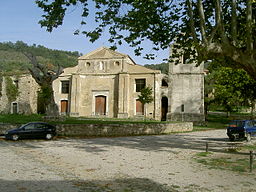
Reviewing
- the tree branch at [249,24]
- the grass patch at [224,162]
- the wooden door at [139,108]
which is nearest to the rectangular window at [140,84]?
the wooden door at [139,108]

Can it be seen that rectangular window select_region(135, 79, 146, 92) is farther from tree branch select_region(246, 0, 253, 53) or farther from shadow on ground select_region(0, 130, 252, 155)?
tree branch select_region(246, 0, 253, 53)

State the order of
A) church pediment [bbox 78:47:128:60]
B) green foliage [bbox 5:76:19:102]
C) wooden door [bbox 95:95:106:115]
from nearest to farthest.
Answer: green foliage [bbox 5:76:19:102]
wooden door [bbox 95:95:106:115]
church pediment [bbox 78:47:128:60]

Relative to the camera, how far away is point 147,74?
34.6 metres

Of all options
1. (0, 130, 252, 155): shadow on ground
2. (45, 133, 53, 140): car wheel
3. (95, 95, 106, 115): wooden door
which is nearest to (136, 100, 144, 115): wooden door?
(95, 95, 106, 115): wooden door

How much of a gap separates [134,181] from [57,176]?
81.7 inches

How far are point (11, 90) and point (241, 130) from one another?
97.0 feet

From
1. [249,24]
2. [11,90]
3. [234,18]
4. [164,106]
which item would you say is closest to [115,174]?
[249,24]

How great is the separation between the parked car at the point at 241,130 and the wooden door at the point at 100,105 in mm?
21313

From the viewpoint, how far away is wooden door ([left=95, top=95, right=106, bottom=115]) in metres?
36.1

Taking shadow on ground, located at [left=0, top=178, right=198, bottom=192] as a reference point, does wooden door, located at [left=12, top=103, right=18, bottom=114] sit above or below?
above

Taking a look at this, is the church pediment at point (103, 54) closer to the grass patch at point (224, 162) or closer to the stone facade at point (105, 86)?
the stone facade at point (105, 86)

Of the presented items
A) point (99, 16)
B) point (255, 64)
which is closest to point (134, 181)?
point (255, 64)

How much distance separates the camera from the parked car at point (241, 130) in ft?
54.6

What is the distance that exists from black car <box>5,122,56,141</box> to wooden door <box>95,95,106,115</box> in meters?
19.2
